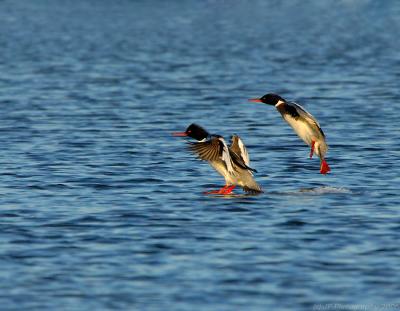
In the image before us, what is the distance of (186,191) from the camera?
18.8 meters

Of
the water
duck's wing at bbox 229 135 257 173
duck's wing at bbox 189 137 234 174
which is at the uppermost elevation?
duck's wing at bbox 189 137 234 174

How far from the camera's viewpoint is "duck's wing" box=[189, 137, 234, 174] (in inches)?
688

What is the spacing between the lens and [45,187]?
19031 mm

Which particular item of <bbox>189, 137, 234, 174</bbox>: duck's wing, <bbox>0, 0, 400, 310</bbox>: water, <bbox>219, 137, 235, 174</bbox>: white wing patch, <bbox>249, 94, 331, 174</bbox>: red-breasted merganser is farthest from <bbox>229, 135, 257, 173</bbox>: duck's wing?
<bbox>249, 94, 331, 174</bbox>: red-breasted merganser

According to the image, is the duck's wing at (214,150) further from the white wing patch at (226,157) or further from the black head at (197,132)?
the black head at (197,132)

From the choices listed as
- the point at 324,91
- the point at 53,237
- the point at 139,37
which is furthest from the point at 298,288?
the point at 139,37

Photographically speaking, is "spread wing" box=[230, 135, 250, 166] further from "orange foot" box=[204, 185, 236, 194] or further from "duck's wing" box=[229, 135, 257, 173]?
"orange foot" box=[204, 185, 236, 194]

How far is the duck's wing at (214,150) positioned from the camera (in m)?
17.5

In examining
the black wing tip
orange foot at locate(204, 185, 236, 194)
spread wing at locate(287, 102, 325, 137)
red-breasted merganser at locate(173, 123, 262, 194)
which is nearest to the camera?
red-breasted merganser at locate(173, 123, 262, 194)

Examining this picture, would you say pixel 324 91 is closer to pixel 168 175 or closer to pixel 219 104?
pixel 219 104

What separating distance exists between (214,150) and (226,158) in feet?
1.01

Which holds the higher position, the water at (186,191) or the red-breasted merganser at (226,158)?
the red-breasted merganser at (226,158)

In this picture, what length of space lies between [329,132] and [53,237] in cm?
1348

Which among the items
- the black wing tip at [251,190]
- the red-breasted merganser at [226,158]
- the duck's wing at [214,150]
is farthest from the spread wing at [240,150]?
the duck's wing at [214,150]
